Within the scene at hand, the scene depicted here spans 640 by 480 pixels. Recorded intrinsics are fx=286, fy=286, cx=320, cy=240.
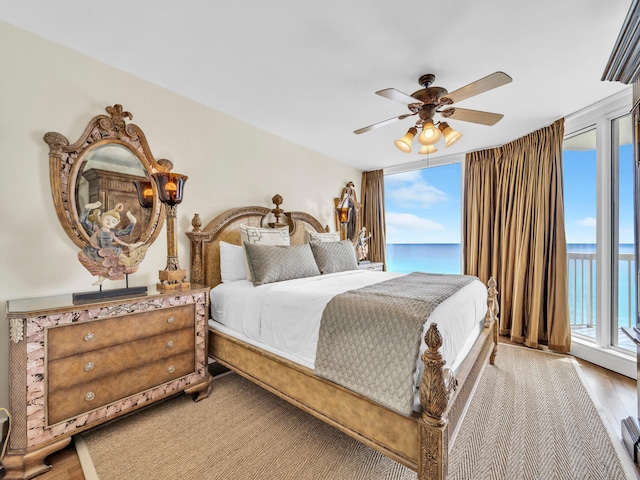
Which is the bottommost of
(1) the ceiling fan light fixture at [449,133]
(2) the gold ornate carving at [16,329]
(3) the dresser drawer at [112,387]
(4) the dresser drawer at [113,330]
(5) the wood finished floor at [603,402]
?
(5) the wood finished floor at [603,402]

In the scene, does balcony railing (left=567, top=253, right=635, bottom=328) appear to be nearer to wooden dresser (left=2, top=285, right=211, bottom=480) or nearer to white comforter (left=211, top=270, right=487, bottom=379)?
white comforter (left=211, top=270, right=487, bottom=379)

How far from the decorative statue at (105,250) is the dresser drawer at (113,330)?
11.5 inches

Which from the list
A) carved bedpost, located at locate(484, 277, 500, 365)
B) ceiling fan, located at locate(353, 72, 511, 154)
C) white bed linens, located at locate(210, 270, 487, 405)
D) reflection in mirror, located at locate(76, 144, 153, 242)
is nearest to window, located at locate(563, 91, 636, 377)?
carved bedpost, located at locate(484, 277, 500, 365)

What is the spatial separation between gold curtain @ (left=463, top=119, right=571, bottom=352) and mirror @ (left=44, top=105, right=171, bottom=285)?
3894mm

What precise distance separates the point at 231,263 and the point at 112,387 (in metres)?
1.24

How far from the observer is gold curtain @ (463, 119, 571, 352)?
10.3 ft

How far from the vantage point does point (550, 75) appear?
7.28 feet

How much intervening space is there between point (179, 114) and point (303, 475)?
9.40 ft

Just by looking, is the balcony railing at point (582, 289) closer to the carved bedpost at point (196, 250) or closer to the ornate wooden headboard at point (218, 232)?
the ornate wooden headboard at point (218, 232)

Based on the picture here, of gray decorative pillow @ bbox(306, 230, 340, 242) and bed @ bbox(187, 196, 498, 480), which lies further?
gray decorative pillow @ bbox(306, 230, 340, 242)

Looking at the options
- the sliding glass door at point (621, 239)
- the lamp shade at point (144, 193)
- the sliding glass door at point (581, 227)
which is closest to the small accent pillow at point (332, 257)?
the lamp shade at point (144, 193)

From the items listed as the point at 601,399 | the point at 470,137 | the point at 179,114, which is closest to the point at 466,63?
the point at 470,137

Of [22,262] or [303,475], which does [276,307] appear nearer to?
[303,475]

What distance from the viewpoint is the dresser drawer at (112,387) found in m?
1.54
